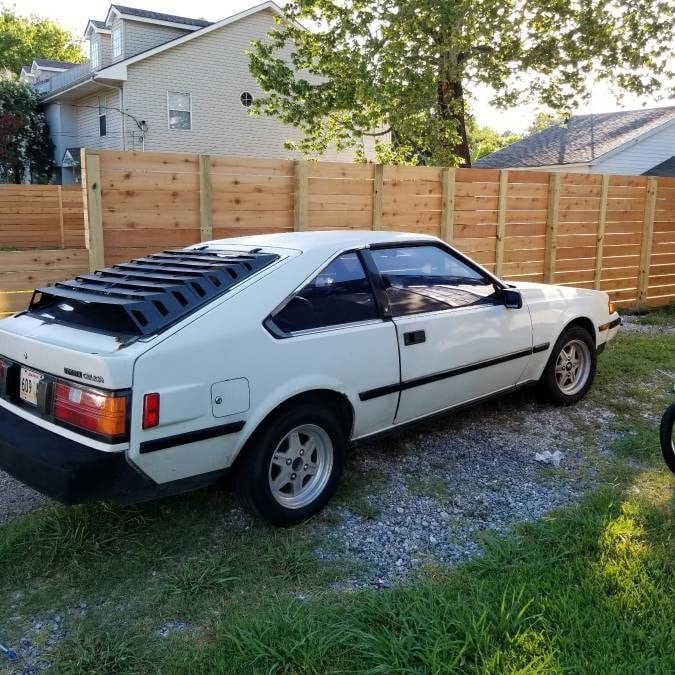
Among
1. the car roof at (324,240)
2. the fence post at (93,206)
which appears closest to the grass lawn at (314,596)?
the car roof at (324,240)

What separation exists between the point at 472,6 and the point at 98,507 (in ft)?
42.7

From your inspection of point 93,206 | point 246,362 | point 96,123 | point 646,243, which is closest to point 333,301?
point 246,362

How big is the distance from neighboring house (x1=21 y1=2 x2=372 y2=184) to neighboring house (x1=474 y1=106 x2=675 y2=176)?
29.3ft

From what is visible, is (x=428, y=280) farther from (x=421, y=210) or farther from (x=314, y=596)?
(x=421, y=210)

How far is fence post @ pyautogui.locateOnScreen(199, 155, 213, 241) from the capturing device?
6469 millimetres

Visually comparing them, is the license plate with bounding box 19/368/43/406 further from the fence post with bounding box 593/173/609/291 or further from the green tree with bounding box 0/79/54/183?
the green tree with bounding box 0/79/54/183

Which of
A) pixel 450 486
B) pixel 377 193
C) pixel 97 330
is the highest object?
pixel 377 193

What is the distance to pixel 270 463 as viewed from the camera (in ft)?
11.3

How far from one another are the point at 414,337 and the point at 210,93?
70.7 ft

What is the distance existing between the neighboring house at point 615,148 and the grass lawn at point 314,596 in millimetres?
23569

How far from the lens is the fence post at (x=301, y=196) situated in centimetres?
712

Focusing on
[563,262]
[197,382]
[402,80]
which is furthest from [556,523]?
[402,80]

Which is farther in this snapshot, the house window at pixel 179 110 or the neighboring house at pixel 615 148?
the neighboring house at pixel 615 148

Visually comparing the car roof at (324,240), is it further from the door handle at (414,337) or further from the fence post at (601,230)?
the fence post at (601,230)
